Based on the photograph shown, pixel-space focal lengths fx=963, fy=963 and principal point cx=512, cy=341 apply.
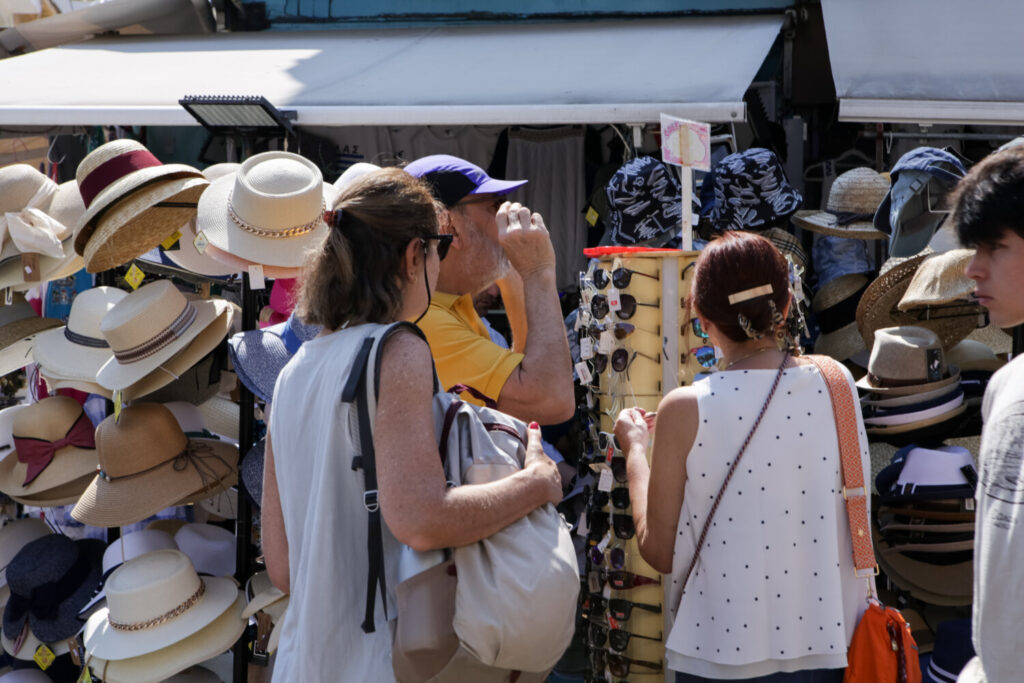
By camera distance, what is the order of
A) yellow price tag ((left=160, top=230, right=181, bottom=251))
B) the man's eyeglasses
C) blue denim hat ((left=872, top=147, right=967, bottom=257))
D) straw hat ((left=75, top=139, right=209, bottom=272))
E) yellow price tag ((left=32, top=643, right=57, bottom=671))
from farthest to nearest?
yellow price tag ((left=32, top=643, right=57, bottom=671)), yellow price tag ((left=160, top=230, right=181, bottom=251)), blue denim hat ((left=872, top=147, right=967, bottom=257)), straw hat ((left=75, top=139, right=209, bottom=272)), the man's eyeglasses

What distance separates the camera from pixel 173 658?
3.27m

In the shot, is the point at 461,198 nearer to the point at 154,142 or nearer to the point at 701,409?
the point at 701,409

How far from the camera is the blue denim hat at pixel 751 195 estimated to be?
455 centimetres

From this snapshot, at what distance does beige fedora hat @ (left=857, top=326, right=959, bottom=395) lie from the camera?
3.26 metres

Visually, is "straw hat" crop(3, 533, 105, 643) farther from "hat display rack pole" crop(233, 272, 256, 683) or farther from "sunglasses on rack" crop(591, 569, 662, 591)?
"sunglasses on rack" crop(591, 569, 662, 591)

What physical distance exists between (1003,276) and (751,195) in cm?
295

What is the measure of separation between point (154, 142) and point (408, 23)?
2.14 meters

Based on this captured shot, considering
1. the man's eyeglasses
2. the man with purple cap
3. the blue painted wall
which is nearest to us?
the man's eyeglasses

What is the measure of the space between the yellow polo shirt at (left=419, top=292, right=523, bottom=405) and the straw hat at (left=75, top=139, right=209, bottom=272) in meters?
1.33

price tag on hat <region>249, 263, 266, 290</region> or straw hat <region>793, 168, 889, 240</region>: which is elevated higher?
Result: price tag on hat <region>249, 263, 266, 290</region>

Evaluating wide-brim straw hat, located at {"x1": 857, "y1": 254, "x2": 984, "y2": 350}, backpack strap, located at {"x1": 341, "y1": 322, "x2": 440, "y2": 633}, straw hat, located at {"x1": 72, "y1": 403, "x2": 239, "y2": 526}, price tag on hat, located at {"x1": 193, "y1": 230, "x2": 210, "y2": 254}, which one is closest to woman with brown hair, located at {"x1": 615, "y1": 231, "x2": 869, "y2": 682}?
backpack strap, located at {"x1": 341, "y1": 322, "x2": 440, "y2": 633}

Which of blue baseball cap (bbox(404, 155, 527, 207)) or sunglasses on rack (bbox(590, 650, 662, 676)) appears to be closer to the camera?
blue baseball cap (bbox(404, 155, 527, 207))

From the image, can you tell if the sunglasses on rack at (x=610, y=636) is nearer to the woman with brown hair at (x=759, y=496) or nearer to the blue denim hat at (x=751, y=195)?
the woman with brown hair at (x=759, y=496)

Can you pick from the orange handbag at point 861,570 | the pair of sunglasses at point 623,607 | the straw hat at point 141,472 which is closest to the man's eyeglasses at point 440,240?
the orange handbag at point 861,570
